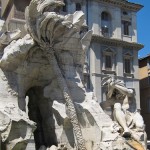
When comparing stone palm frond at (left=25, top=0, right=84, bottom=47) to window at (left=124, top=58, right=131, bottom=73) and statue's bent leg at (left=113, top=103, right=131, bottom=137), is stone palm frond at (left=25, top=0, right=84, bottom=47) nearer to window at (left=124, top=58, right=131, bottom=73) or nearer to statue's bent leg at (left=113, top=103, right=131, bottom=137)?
statue's bent leg at (left=113, top=103, right=131, bottom=137)

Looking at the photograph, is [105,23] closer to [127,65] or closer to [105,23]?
[105,23]

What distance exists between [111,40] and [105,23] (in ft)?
6.23

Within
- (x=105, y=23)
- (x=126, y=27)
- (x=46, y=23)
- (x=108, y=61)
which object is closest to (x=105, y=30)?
(x=105, y=23)

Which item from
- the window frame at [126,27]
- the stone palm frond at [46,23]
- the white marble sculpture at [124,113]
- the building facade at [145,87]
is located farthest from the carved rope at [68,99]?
the building facade at [145,87]

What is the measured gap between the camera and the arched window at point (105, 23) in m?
39.6

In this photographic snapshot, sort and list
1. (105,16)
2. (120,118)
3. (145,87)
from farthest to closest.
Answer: (145,87), (105,16), (120,118)

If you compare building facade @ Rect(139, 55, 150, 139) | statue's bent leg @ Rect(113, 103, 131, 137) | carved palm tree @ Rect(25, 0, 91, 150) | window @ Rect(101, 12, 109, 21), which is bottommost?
statue's bent leg @ Rect(113, 103, 131, 137)

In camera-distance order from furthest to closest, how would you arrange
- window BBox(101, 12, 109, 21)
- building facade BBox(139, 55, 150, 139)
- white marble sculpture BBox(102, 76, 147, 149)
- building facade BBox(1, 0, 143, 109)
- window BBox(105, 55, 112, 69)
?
building facade BBox(139, 55, 150, 139) → window BBox(101, 12, 109, 21) → window BBox(105, 55, 112, 69) → building facade BBox(1, 0, 143, 109) → white marble sculpture BBox(102, 76, 147, 149)

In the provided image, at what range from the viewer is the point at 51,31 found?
27.1 feet

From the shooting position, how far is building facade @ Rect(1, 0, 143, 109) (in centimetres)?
3800

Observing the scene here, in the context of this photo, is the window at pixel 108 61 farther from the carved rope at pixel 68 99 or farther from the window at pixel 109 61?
the carved rope at pixel 68 99

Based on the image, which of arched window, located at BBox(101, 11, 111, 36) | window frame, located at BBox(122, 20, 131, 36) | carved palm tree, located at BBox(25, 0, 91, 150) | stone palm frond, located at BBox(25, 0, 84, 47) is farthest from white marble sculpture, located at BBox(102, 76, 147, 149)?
window frame, located at BBox(122, 20, 131, 36)

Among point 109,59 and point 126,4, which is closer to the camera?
point 109,59

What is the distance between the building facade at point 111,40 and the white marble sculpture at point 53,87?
2772 centimetres
